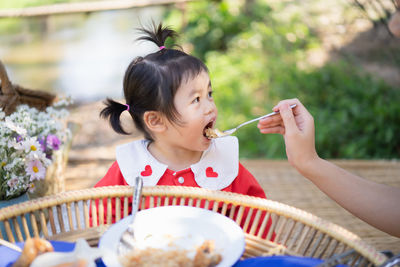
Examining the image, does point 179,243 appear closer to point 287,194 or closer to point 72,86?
point 287,194

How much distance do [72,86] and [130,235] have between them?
4225 mm

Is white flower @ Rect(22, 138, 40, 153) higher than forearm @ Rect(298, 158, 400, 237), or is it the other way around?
white flower @ Rect(22, 138, 40, 153)

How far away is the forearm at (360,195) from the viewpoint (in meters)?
1.19

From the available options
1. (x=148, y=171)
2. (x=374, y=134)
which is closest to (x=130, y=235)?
(x=148, y=171)

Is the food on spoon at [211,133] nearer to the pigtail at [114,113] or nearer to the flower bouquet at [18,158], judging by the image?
the pigtail at [114,113]

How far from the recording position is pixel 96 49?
6.34 metres

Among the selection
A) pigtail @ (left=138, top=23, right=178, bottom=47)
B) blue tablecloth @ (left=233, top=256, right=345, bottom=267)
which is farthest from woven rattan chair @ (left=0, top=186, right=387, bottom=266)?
pigtail @ (left=138, top=23, right=178, bottom=47)

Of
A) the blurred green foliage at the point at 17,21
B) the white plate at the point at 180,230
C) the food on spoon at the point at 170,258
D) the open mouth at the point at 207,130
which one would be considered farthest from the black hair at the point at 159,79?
the blurred green foliage at the point at 17,21

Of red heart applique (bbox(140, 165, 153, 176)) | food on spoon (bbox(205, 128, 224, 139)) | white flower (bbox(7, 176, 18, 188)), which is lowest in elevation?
red heart applique (bbox(140, 165, 153, 176))

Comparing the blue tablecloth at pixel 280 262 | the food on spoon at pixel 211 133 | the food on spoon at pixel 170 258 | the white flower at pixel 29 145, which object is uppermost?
the white flower at pixel 29 145

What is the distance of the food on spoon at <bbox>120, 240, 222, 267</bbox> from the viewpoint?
92 cm

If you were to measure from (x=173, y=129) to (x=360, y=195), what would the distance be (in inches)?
26.0

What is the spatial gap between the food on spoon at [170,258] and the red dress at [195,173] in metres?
0.52

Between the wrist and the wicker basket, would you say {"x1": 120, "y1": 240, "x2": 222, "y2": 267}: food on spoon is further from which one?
the wicker basket
